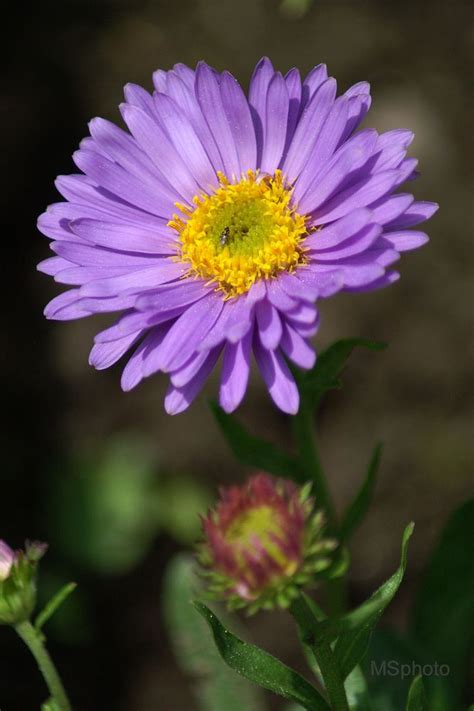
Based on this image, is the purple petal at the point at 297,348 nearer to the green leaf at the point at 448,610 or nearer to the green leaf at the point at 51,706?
the green leaf at the point at 51,706

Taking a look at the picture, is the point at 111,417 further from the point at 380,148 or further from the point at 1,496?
the point at 380,148

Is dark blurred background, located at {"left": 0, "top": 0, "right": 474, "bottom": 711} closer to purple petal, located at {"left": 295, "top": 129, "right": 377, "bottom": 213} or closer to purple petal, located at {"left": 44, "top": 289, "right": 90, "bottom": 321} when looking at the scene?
purple petal, located at {"left": 295, "top": 129, "right": 377, "bottom": 213}

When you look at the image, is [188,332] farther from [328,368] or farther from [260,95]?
[260,95]

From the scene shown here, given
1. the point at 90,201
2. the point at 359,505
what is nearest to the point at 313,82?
the point at 90,201

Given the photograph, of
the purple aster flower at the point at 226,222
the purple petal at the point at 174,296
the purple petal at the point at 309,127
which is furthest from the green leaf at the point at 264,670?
the purple petal at the point at 309,127

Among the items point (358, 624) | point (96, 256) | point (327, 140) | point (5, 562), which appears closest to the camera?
point (358, 624)
